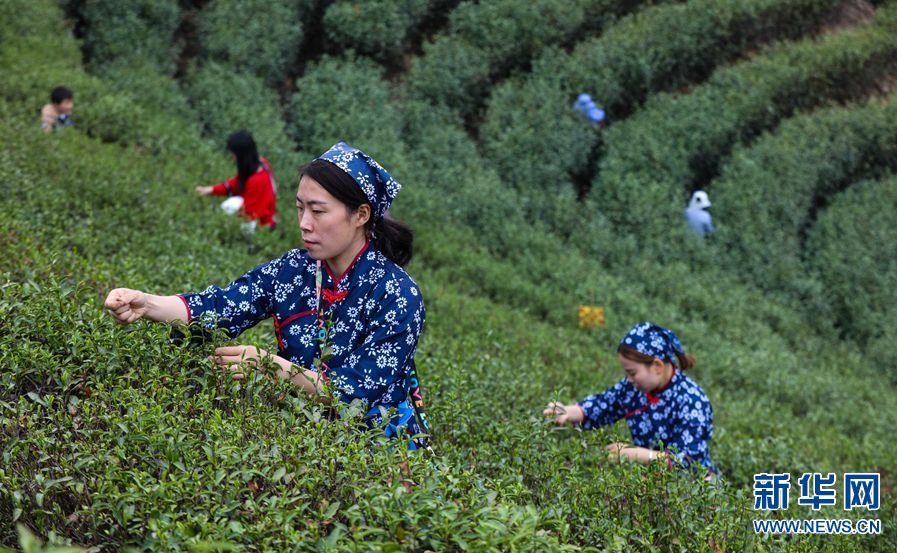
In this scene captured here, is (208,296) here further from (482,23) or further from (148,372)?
(482,23)

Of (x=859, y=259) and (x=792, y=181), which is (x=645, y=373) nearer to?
(x=859, y=259)

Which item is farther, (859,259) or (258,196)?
(859,259)

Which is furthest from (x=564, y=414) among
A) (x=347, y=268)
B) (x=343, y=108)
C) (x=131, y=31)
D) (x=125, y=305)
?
(x=131, y=31)

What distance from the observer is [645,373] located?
17.3 feet

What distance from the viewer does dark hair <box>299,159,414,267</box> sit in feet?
11.9

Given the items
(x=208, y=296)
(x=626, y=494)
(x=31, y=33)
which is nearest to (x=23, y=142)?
(x=31, y=33)

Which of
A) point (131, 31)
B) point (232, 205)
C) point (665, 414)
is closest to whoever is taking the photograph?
point (665, 414)

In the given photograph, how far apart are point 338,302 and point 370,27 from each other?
40.5 ft

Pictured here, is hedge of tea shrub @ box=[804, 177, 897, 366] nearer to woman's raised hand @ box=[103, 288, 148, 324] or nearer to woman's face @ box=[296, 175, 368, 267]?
woman's face @ box=[296, 175, 368, 267]

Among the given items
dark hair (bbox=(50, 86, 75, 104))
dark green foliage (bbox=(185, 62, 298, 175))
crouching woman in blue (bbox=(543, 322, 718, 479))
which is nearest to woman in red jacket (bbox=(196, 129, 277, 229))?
dark hair (bbox=(50, 86, 75, 104))

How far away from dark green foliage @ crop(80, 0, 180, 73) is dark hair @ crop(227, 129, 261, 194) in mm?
4975

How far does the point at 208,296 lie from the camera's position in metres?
3.75

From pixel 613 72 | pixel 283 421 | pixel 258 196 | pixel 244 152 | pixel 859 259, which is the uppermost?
pixel 613 72

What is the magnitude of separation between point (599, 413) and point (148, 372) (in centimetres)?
287
